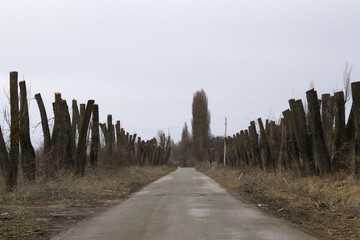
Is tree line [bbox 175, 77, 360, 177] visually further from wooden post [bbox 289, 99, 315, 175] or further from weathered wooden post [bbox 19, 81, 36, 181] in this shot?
weathered wooden post [bbox 19, 81, 36, 181]

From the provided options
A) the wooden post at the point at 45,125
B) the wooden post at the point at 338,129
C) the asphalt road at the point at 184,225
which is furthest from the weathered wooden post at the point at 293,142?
the wooden post at the point at 45,125

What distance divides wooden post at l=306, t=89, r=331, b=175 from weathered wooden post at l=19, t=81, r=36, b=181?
10922 millimetres

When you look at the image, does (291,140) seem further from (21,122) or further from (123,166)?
(123,166)

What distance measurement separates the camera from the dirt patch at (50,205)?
9.05 metres

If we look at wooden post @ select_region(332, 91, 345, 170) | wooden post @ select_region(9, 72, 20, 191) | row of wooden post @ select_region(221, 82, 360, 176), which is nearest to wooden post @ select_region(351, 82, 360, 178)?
row of wooden post @ select_region(221, 82, 360, 176)

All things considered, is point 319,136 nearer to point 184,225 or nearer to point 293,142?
point 293,142

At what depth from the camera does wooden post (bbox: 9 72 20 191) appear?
1599cm

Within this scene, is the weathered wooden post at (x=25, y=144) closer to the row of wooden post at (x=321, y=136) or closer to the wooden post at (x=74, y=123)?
the wooden post at (x=74, y=123)

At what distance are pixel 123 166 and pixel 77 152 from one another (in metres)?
8.59

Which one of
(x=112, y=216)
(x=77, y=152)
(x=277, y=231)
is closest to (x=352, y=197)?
(x=277, y=231)

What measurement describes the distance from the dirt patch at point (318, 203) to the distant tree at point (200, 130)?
56.4m

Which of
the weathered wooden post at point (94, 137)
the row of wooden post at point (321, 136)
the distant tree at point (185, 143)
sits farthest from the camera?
the distant tree at point (185, 143)

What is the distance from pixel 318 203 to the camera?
1221 cm

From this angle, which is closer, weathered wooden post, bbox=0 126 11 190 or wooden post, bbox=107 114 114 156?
weathered wooden post, bbox=0 126 11 190
